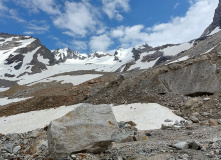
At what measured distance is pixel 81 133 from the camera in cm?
812

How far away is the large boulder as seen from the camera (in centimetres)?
780

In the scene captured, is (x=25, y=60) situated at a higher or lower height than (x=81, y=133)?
higher

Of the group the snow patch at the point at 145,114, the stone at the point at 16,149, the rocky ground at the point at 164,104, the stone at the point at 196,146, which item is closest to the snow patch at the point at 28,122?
the rocky ground at the point at 164,104

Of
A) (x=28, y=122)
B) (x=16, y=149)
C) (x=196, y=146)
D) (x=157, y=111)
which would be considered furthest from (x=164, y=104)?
(x=28, y=122)

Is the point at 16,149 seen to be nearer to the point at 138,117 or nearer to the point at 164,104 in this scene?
the point at 138,117

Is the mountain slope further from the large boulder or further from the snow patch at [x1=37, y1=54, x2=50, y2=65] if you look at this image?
the large boulder

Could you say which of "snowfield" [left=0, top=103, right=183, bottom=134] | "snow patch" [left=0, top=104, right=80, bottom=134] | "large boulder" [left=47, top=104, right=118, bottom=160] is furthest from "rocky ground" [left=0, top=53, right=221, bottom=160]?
"snow patch" [left=0, top=104, right=80, bottom=134]

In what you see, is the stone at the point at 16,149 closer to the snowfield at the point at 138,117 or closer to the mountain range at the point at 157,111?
the mountain range at the point at 157,111

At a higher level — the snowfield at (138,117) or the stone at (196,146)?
the stone at (196,146)

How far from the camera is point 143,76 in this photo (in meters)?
27.2

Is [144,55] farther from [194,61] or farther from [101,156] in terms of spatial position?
[101,156]

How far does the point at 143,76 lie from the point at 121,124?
12344mm

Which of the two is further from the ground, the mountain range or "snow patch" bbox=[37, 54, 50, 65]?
"snow patch" bbox=[37, 54, 50, 65]

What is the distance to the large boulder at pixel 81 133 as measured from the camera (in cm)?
780
